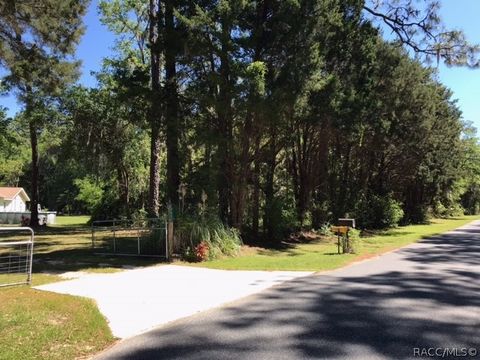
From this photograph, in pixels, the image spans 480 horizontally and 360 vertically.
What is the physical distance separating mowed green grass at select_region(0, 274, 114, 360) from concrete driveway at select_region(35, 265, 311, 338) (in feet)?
1.02

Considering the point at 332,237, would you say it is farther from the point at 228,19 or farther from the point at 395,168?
the point at 395,168

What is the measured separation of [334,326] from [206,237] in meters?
9.30

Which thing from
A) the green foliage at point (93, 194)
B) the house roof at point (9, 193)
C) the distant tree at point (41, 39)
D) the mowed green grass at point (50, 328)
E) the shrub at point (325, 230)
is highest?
the distant tree at point (41, 39)

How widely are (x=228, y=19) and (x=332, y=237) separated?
13.9m

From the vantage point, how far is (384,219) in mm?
35594

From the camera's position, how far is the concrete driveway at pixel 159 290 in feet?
25.6

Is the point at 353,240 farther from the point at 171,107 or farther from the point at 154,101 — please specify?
the point at 154,101

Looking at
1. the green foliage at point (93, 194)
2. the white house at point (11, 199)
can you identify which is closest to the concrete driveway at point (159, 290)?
the green foliage at point (93, 194)

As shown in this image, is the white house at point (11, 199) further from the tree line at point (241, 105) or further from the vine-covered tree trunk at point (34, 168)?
the vine-covered tree trunk at point (34, 168)

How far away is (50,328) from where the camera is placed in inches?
266

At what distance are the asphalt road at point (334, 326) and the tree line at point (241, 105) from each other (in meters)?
8.04

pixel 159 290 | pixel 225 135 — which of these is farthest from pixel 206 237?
pixel 159 290

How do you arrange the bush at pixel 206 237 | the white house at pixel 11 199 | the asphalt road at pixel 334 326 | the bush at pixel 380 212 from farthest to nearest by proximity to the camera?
1. the white house at pixel 11 199
2. the bush at pixel 380 212
3. the bush at pixel 206 237
4. the asphalt road at pixel 334 326

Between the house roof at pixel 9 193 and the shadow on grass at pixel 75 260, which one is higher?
the house roof at pixel 9 193
